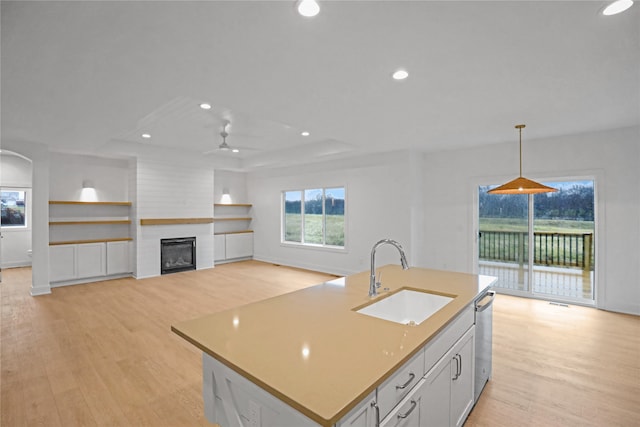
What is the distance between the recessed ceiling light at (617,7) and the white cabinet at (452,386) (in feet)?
6.69

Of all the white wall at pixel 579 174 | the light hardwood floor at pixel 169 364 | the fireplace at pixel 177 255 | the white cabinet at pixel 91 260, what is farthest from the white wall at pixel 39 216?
the white wall at pixel 579 174

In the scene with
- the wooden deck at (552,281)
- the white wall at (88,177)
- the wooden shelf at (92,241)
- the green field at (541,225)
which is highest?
the white wall at (88,177)

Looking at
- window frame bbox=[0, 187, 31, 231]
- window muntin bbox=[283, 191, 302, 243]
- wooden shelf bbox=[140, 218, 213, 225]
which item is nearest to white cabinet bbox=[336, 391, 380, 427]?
wooden shelf bbox=[140, 218, 213, 225]

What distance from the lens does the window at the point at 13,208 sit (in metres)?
7.17

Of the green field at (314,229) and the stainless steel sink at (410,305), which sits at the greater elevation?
the green field at (314,229)

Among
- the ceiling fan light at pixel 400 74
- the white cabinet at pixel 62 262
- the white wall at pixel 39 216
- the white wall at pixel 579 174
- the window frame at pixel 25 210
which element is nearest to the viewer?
the ceiling fan light at pixel 400 74

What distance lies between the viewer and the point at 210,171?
740 cm

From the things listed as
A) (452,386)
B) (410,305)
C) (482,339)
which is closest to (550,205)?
(482,339)

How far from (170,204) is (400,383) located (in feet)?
21.9

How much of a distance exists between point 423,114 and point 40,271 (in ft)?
21.3

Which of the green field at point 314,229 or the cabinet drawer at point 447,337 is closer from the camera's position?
the cabinet drawer at point 447,337

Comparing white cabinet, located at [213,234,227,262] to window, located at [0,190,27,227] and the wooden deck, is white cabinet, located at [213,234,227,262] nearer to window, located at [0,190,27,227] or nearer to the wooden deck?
window, located at [0,190,27,227]

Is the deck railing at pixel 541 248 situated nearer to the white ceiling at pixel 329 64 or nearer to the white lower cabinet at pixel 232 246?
the white ceiling at pixel 329 64

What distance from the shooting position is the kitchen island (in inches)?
38.2
